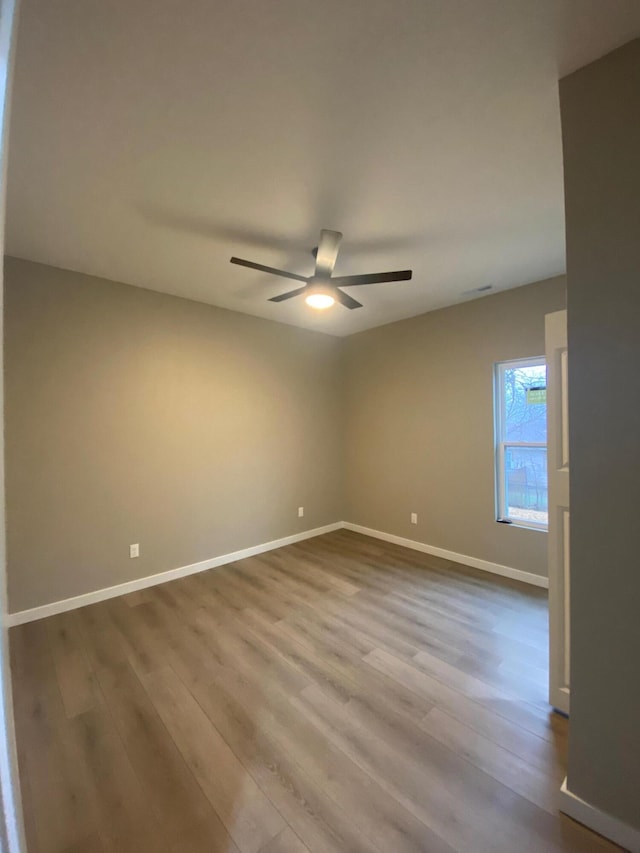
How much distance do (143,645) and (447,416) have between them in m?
3.25

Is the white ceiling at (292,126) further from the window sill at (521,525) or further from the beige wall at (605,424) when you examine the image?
the window sill at (521,525)

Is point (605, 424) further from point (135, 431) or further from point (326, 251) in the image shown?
point (135, 431)

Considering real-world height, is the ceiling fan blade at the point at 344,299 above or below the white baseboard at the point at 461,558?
above

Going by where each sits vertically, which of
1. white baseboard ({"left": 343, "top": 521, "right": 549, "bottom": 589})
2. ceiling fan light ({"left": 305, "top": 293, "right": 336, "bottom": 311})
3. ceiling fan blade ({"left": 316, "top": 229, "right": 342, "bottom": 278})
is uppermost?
ceiling fan blade ({"left": 316, "top": 229, "right": 342, "bottom": 278})

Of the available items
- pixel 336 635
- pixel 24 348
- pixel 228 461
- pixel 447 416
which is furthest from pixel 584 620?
pixel 24 348

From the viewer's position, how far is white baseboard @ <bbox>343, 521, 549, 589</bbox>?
312 centimetres

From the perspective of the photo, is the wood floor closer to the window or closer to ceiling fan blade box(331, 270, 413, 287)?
the window

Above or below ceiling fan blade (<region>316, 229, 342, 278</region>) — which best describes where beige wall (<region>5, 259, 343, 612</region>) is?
below

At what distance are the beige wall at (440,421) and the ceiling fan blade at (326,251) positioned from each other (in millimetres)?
1889

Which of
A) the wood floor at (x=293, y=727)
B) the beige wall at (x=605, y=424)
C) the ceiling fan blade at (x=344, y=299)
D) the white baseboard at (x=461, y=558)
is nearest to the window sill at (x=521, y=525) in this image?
the white baseboard at (x=461, y=558)

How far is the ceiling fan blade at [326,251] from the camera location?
84.9 inches

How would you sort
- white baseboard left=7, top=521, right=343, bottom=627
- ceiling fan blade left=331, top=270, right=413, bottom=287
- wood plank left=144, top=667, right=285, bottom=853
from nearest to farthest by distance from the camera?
1. wood plank left=144, top=667, right=285, bottom=853
2. ceiling fan blade left=331, top=270, right=413, bottom=287
3. white baseboard left=7, top=521, right=343, bottom=627

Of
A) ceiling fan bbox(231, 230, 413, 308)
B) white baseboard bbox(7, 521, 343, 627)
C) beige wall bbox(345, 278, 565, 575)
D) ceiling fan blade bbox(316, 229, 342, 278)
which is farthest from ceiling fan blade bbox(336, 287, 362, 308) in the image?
white baseboard bbox(7, 521, 343, 627)

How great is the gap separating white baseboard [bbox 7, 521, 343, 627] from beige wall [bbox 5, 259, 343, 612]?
6 cm
